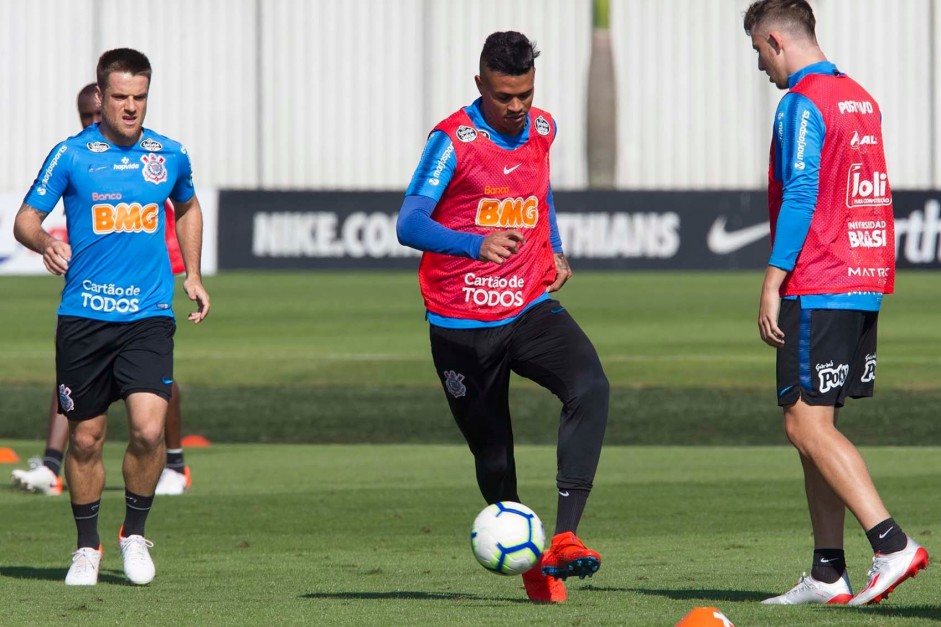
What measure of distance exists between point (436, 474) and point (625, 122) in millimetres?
32494

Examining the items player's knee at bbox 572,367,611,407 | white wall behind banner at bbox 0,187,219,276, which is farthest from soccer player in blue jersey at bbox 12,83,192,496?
white wall behind banner at bbox 0,187,219,276

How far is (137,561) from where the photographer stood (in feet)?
23.7

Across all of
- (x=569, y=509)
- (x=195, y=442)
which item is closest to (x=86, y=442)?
(x=569, y=509)

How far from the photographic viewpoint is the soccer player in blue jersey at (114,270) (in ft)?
23.9

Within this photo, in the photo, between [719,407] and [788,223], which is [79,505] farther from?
[719,407]

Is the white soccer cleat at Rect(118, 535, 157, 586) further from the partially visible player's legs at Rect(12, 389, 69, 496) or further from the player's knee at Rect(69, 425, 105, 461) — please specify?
the partially visible player's legs at Rect(12, 389, 69, 496)

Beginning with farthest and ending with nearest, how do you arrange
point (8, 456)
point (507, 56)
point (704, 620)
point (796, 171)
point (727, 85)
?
point (727, 85) < point (8, 456) < point (507, 56) < point (796, 171) < point (704, 620)

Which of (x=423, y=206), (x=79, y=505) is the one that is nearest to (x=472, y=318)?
(x=423, y=206)

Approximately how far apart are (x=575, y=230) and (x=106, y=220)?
22148 millimetres

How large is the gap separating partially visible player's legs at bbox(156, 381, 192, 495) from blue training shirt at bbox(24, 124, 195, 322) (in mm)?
3059

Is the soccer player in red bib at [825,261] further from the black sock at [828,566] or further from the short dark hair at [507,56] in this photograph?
the short dark hair at [507,56]

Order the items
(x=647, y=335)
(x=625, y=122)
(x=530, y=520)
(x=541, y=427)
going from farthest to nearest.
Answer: (x=625, y=122) → (x=647, y=335) → (x=541, y=427) → (x=530, y=520)

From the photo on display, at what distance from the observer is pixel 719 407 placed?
15.8 metres

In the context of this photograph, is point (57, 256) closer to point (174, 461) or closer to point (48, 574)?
point (48, 574)
